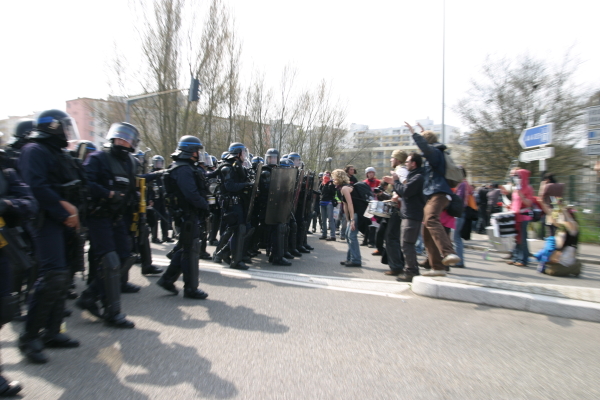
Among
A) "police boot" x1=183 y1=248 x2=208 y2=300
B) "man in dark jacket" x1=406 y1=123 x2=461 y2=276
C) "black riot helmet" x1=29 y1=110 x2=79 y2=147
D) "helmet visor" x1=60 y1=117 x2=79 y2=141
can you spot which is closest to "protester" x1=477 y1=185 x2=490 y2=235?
"man in dark jacket" x1=406 y1=123 x2=461 y2=276

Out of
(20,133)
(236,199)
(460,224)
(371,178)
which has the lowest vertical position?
(460,224)

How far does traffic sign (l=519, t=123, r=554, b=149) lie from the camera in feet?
30.5

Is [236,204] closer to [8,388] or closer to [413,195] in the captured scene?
[413,195]

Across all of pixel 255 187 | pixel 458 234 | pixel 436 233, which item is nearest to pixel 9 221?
pixel 255 187

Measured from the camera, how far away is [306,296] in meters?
5.26

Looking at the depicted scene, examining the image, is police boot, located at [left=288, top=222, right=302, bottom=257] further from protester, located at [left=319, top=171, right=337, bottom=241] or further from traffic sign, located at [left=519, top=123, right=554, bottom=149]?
traffic sign, located at [left=519, top=123, right=554, bottom=149]

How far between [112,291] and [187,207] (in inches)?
51.5

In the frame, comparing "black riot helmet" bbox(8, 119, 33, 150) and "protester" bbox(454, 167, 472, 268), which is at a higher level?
"black riot helmet" bbox(8, 119, 33, 150)

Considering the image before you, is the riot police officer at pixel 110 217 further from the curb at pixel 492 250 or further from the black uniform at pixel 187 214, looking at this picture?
the curb at pixel 492 250

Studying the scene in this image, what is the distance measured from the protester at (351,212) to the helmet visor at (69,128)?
4357mm

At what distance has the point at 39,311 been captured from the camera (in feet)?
10.5

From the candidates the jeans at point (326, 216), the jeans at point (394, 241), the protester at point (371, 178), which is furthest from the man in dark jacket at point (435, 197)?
the jeans at point (326, 216)

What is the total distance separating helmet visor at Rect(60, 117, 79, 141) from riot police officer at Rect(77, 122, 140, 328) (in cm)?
50

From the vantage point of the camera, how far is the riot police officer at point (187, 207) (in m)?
4.83
